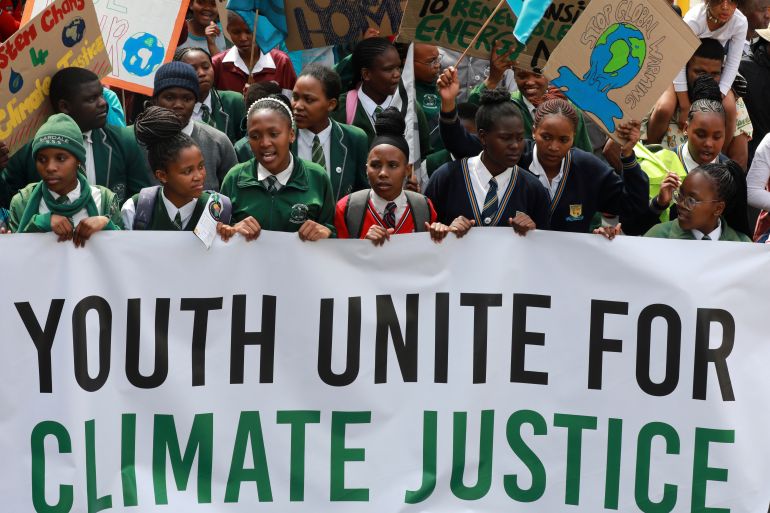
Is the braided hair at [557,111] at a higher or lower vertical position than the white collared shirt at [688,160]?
higher

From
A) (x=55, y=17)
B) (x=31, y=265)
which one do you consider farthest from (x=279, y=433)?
(x=55, y=17)

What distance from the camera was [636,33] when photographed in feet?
25.7

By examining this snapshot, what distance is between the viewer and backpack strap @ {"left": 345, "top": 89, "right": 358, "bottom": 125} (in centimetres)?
922

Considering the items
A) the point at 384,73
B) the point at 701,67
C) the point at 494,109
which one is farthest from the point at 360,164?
the point at 701,67

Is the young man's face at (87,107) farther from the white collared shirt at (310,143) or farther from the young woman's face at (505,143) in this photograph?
the young woman's face at (505,143)

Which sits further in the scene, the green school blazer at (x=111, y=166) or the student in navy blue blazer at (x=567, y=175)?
the student in navy blue blazer at (x=567, y=175)

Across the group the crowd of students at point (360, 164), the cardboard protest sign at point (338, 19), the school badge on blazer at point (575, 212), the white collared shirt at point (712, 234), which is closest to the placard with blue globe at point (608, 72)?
the crowd of students at point (360, 164)

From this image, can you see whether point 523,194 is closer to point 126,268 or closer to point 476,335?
point 476,335

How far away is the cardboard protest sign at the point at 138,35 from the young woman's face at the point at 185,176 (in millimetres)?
1894

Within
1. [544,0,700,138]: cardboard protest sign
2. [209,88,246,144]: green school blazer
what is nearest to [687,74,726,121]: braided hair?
[544,0,700,138]: cardboard protest sign

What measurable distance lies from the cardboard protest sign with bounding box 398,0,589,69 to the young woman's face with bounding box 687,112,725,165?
3.35 feet

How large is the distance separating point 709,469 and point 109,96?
4.51 meters

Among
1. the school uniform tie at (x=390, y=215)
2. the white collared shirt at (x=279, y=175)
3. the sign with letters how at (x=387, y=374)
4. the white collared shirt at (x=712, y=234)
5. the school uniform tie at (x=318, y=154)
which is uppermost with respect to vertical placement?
the school uniform tie at (x=318, y=154)

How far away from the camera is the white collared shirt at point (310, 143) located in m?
8.53
